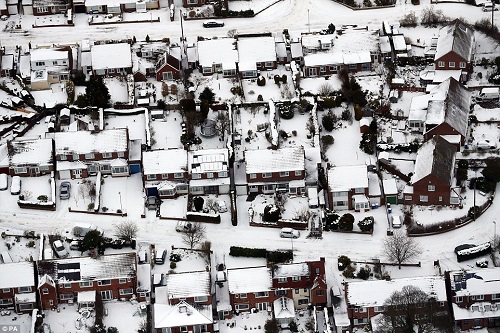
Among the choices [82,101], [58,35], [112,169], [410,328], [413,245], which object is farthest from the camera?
[58,35]

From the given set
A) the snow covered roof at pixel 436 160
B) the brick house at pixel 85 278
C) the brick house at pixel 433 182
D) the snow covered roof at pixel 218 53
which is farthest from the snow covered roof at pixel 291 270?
the snow covered roof at pixel 218 53

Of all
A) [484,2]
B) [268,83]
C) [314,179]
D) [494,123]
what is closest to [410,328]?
[314,179]

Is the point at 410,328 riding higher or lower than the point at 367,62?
lower

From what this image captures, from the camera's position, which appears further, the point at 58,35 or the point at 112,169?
the point at 58,35

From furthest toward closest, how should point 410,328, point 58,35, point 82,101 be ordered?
1. point 58,35
2. point 82,101
3. point 410,328

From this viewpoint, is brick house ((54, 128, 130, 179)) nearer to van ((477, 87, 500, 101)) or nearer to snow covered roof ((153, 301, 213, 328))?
snow covered roof ((153, 301, 213, 328))

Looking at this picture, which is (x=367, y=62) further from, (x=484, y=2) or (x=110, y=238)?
(x=110, y=238)

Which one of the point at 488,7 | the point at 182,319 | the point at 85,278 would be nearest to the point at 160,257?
the point at 85,278

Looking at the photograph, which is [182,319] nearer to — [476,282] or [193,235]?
[193,235]
